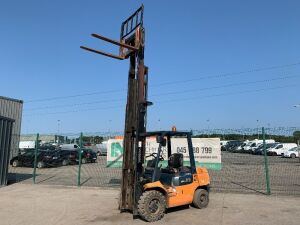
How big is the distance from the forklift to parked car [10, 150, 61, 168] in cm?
1595

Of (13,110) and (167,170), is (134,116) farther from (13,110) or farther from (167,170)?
(13,110)

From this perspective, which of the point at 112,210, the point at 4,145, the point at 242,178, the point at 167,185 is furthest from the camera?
the point at 242,178

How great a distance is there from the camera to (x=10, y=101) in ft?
98.0

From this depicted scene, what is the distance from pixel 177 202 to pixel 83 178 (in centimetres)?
929

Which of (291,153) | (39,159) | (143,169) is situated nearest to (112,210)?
(143,169)

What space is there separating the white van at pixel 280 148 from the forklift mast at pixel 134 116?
3611 cm

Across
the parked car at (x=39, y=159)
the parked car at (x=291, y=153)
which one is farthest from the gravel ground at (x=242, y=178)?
the parked car at (x=291, y=153)

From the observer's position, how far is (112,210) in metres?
9.97

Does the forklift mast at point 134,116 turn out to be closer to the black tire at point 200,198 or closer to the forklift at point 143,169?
the forklift at point 143,169

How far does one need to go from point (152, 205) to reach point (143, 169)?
118 centimetres

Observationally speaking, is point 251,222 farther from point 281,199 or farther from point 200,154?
point 200,154

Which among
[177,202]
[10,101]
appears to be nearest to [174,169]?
[177,202]

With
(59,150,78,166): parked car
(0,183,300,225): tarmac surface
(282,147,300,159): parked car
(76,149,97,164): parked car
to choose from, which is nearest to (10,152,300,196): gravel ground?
(0,183,300,225): tarmac surface

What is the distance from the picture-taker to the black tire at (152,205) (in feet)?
28.1
